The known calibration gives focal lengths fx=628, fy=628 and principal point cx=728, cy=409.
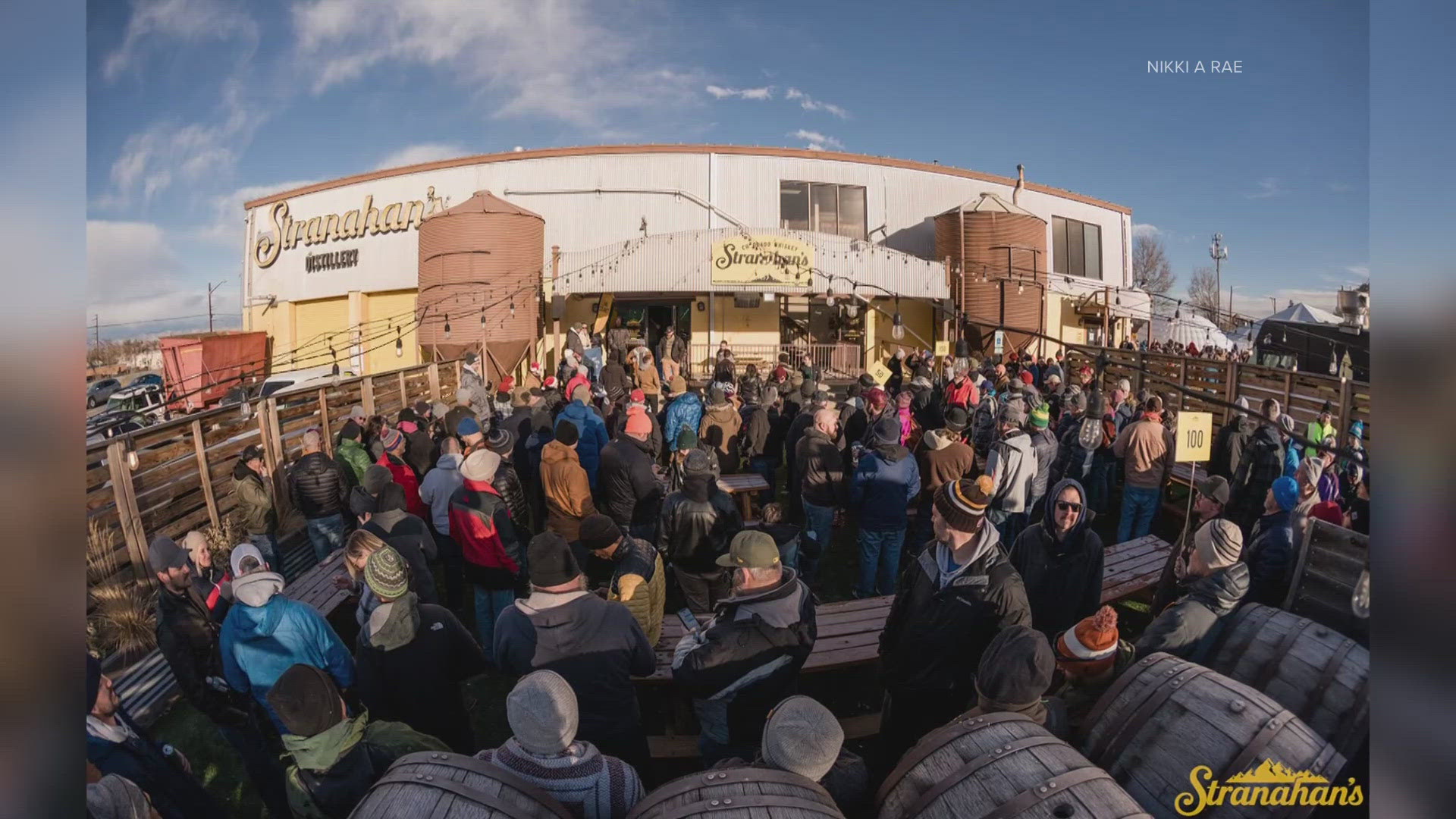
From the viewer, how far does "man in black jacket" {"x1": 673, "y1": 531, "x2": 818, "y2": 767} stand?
105 inches

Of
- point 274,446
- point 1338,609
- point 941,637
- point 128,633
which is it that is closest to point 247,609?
point 128,633

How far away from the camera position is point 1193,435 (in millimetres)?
4375

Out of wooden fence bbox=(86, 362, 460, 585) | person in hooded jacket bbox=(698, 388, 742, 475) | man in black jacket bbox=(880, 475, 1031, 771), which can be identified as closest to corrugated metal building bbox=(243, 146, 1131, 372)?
wooden fence bbox=(86, 362, 460, 585)

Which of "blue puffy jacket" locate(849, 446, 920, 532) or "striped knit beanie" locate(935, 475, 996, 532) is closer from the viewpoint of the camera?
"striped knit beanie" locate(935, 475, 996, 532)

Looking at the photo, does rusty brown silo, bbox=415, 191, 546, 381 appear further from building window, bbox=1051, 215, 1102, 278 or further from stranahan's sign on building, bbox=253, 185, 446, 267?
building window, bbox=1051, 215, 1102, 278

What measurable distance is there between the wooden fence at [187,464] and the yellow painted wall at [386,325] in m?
15.0

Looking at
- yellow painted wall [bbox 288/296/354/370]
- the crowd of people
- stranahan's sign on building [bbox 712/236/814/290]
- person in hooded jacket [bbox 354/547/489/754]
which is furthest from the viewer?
yellow painted wall [bbox 288/296/354/370]

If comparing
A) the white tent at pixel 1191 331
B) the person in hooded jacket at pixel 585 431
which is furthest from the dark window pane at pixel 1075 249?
the person in hooded jacket at pixel 585 431

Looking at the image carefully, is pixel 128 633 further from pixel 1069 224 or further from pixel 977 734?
pixel 1069 224

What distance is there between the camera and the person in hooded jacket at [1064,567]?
354 centimetres

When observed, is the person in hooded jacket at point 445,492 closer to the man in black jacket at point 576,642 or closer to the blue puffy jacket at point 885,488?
the man in black jacket at point 576,642

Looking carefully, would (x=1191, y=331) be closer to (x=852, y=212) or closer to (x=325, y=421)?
(x=852, y=212)

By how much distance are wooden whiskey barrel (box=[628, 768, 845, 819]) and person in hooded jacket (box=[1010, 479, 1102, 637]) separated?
2404mm

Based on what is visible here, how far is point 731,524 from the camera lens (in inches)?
171
